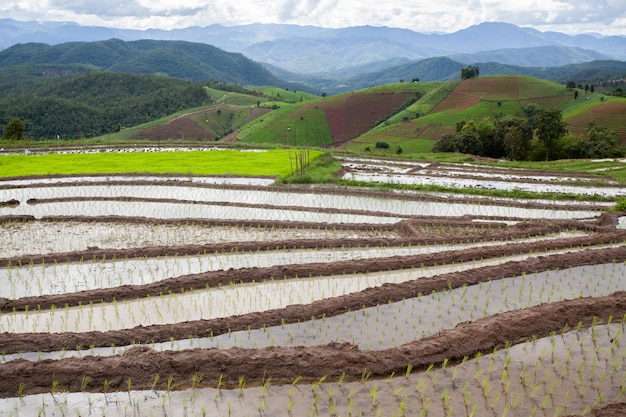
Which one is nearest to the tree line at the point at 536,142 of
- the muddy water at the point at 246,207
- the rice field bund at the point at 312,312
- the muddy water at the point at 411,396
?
the rice field bund at the point at 312,312

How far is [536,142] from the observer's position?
34875 mm

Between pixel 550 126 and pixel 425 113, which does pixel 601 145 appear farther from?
pixel 425 113

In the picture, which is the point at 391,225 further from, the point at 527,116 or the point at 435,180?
the point at 527,116

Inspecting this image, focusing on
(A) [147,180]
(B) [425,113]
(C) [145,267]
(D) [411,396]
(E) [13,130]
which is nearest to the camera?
(D) [411,396]

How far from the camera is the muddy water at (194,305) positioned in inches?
307

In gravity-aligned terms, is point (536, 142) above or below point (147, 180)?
above

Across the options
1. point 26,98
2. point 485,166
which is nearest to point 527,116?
point 485,166

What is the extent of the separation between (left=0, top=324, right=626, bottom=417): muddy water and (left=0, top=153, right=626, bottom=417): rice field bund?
22 millimetres

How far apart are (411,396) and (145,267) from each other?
21.5 ft

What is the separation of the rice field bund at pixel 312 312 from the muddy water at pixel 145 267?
2.2 inches

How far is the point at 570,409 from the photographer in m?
5.41

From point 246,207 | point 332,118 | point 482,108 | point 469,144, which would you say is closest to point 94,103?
point 332,118

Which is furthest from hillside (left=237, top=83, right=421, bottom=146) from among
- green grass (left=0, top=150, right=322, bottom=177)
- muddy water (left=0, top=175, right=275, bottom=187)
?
muddy water (left=0, top=175, right=275, bottom=187)

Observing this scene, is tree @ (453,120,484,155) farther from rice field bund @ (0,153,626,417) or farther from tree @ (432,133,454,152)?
rice field bund @ (0,153,626,417)
